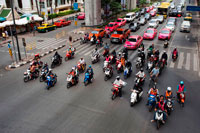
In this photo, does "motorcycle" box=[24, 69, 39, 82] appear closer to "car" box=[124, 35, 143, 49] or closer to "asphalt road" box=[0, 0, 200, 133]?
"asphalt road" box=[0, 0, 200, 133]

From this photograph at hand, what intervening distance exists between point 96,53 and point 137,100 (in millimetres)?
8434

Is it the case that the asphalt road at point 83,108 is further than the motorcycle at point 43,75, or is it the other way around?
the motorcycle at point 43,75

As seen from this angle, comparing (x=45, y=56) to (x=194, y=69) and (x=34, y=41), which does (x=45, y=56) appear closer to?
(x=34, y=41)

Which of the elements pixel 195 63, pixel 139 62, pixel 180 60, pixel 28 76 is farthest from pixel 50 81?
pixel 195 63

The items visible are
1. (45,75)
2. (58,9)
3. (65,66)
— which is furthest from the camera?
(58,9)

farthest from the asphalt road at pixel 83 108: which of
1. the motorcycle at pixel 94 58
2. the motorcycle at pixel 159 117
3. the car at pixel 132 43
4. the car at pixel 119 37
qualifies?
the car at pixel 119 37

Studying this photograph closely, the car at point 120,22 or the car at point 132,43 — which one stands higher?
the car at point 120,22

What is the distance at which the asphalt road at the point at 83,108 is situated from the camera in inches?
372

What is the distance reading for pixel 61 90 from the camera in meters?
13.5

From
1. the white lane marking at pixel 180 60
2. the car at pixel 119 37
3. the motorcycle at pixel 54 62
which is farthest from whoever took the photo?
the car at pixel 119 37

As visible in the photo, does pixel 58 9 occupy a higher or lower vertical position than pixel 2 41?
higher

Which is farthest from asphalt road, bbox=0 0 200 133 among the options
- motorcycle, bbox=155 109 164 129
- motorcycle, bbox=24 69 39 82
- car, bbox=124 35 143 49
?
car, bbox=124 35 143 49

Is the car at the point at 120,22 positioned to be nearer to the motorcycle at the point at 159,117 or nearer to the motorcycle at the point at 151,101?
the motorcycle at the point at 151,101

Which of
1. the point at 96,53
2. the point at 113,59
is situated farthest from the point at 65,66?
the point at 113,59
